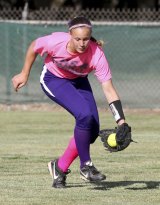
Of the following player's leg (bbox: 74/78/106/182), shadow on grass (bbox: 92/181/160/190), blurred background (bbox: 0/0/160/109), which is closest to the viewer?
player's leg (bbox: 74/78/106/182)

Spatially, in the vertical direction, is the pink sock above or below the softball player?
below

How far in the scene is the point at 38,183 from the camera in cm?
826

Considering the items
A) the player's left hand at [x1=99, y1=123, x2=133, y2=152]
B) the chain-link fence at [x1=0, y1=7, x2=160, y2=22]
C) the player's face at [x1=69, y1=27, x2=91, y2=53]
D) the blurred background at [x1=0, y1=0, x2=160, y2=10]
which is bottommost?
the blurred background at [x1=0, y1=0, x2=160, y2=10]

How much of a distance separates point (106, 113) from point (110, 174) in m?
6.32

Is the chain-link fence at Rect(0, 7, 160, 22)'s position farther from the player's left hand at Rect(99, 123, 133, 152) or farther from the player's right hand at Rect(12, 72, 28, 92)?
the player's left hand at Rect(99, 123, 133, 152)

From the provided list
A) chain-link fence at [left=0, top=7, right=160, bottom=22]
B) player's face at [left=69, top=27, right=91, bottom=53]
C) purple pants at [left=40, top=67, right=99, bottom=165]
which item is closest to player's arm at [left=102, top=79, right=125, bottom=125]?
purple pants at [left=40, top=67, right=99, bottom=165]

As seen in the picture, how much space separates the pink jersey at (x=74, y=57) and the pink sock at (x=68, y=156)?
71 cm

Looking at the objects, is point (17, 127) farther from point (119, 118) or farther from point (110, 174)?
point (119, 118)

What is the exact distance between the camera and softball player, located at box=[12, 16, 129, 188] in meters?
7.70

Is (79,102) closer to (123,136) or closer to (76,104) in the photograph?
(76,104)

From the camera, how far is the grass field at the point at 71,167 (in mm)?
7449

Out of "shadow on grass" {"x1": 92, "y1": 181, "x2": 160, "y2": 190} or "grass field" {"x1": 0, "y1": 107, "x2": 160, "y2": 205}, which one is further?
"shadow on grass" {"x1": 92, "y1": 181, "x2": 160, "y2": 190}

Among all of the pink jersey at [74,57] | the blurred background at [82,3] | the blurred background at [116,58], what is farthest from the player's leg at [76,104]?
the blurred background at [82,3]

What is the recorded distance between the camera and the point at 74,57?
7.86m
